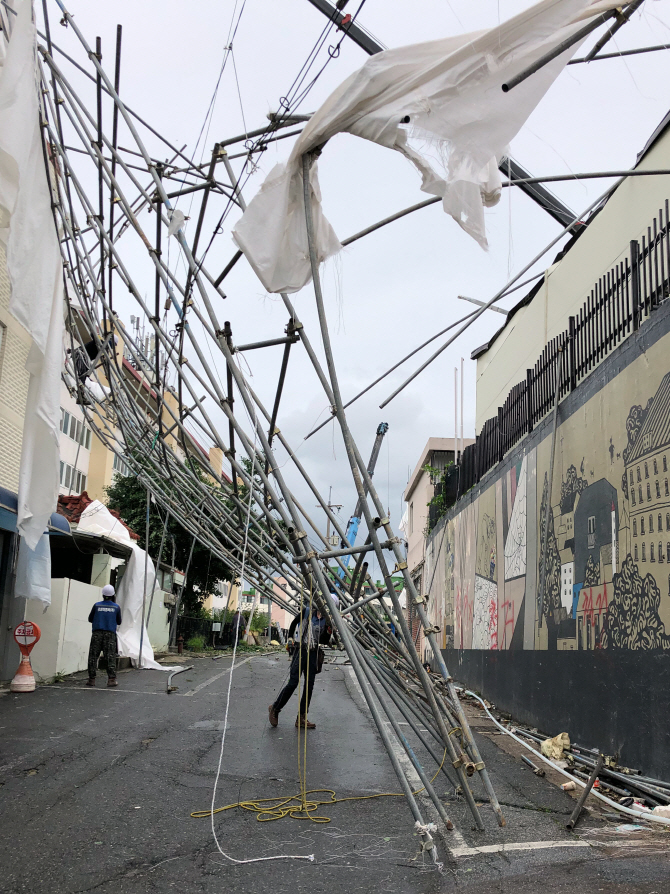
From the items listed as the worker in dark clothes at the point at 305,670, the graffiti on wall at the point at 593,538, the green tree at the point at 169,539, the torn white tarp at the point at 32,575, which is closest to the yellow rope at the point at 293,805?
the graffiti on wall at the point at 593,538

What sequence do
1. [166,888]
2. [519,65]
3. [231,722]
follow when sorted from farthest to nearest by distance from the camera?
[231,722] < [519,65] < [166,888]

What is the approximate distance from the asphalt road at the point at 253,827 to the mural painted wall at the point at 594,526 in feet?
5.61

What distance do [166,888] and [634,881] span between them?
2.41 m

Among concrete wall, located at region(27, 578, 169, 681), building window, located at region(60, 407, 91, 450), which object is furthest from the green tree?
concrete wall, located at region(27, 578, 169, 681)

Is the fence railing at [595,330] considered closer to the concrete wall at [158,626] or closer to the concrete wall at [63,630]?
the concrete wall at [63,630]

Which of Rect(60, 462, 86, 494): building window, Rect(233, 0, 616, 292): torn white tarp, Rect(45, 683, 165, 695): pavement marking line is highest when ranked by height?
Rect(60, 462, 86, 494): building window

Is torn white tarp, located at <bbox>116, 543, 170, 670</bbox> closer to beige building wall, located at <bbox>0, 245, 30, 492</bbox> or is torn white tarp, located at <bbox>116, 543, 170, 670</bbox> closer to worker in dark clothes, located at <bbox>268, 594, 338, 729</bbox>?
beige building wall, located at <bbox>0, 245, 30, 492</bbox>

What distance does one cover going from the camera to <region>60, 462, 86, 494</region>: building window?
30.2m

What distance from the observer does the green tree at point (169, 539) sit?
3073 cm

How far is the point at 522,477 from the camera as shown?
38.0 ft

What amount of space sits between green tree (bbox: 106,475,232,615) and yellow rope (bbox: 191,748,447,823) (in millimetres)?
23402

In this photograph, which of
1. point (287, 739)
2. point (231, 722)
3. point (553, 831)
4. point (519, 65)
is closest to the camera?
point (519, 65)

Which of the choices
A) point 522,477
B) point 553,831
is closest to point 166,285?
point 553,831

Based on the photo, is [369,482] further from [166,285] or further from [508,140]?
[166,285]
